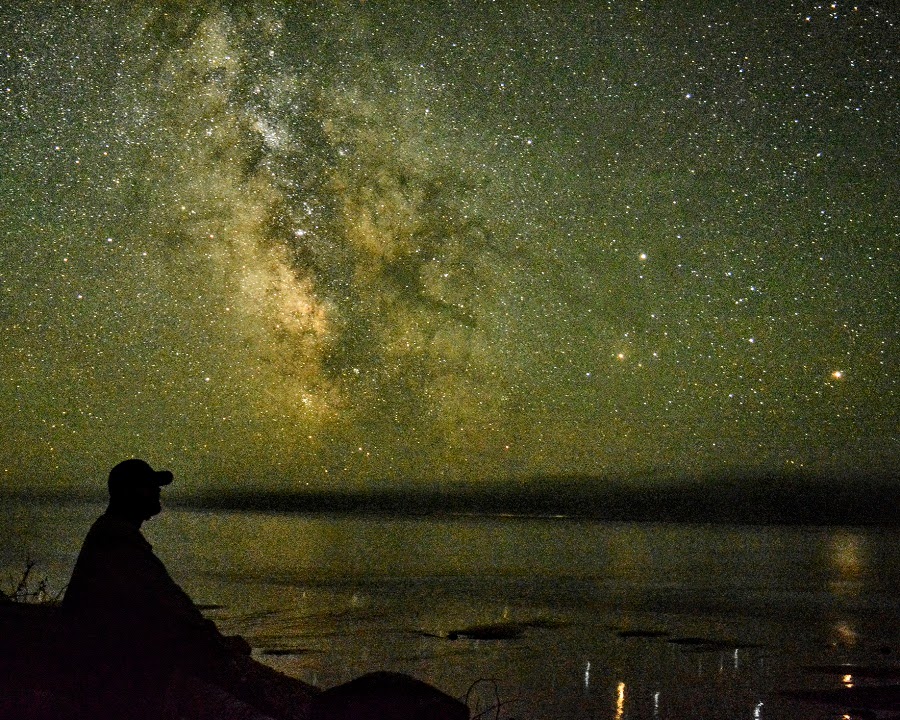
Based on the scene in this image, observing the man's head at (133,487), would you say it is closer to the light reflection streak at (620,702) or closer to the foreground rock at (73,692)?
the foreground rock at (73,692)

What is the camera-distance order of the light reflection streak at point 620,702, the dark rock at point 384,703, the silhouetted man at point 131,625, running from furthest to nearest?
the light reflection streak at point 620,702 < the dark rock at point 384,703 < the silhouetted man at point 131,625

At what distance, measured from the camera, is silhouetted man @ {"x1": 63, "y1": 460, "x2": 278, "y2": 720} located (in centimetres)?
487

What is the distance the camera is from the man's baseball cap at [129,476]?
5.12 metres

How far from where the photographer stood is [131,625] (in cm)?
487

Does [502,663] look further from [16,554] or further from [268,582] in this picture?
[16,554]

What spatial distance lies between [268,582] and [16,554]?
12.5 metres

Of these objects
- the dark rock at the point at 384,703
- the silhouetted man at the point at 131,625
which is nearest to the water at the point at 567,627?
the dark rock at the point at 384,703

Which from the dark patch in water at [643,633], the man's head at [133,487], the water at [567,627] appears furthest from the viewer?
the dark patch in water at [643,633]

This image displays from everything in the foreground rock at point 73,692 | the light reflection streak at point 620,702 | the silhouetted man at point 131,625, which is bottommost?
the light reflection streak at point 620,702

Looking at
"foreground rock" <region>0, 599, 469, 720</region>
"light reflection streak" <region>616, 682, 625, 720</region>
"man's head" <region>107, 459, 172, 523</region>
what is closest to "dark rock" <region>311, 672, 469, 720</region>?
"foreground rock" <region>0, 599, 469, 720</region>

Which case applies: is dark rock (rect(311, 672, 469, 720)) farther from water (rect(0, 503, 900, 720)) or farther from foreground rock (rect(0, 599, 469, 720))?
water (rect(0, 503, 900, 720))

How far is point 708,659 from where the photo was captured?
1478 cm

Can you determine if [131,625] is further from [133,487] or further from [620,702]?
[620,702]

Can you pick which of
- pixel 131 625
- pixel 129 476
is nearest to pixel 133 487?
pixel 129 476
